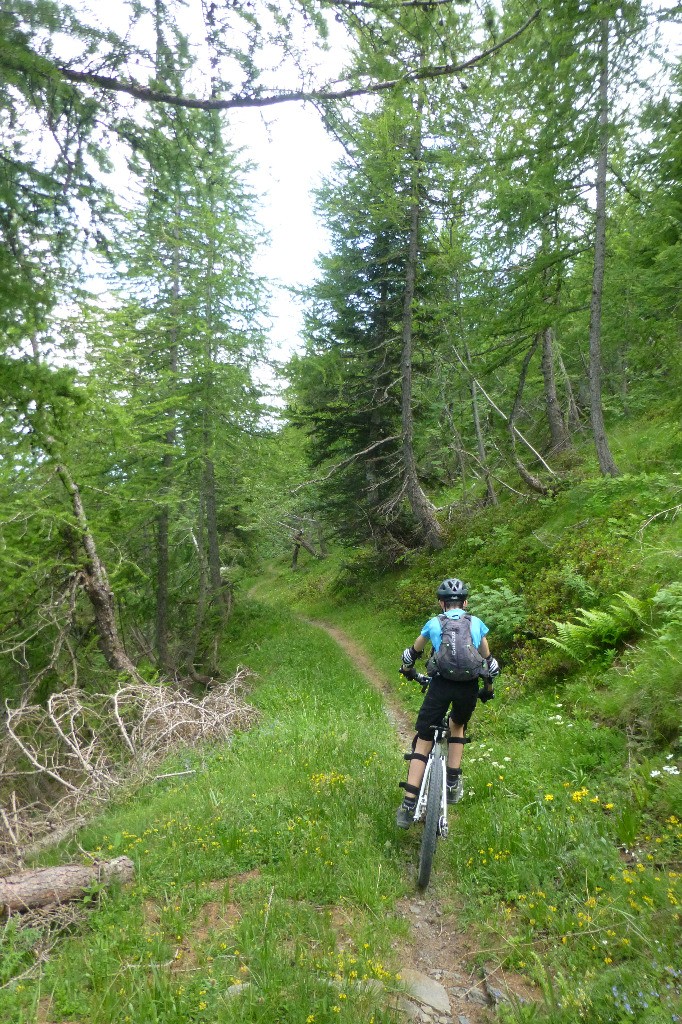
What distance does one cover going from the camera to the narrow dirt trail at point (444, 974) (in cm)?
334

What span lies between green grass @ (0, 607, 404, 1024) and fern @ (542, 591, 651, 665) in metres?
2.90

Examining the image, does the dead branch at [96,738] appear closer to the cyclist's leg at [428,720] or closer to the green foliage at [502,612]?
the cyclist's leg at [428,720]

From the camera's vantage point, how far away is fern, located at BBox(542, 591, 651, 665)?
691 centimetres

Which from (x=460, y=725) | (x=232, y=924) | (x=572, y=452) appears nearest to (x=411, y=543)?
(x=572, y=452)

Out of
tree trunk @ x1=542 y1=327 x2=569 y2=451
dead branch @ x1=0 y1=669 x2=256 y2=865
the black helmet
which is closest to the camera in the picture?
the black helmet

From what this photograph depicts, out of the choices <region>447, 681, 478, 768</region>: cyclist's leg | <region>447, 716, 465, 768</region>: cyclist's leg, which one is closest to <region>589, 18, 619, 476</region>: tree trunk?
<region>447, 681, 478, 768</region>: cyclist's leg

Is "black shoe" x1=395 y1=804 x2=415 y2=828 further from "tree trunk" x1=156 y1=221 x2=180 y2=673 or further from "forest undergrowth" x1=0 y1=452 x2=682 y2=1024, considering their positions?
"tree trunk" x1=156 y1=221 x2=180 y2=673

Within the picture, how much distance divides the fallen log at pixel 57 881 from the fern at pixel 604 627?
5.87 metres

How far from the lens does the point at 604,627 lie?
7.18 metres

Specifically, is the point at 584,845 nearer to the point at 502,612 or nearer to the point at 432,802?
the point at 432,802

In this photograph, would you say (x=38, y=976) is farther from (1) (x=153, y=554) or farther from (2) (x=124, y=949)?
(1) (x=153, y=554)

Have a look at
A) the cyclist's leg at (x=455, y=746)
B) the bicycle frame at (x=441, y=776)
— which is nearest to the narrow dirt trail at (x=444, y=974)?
the bicycle frame at (x=441, y=776)

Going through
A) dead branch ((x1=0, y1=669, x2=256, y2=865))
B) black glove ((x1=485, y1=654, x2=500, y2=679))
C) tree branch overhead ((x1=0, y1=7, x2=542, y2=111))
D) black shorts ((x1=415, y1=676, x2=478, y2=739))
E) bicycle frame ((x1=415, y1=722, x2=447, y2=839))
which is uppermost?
tree branch overhead ((x1=0, y1=7, x2=542, y2=111))

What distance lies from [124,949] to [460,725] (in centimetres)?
319
